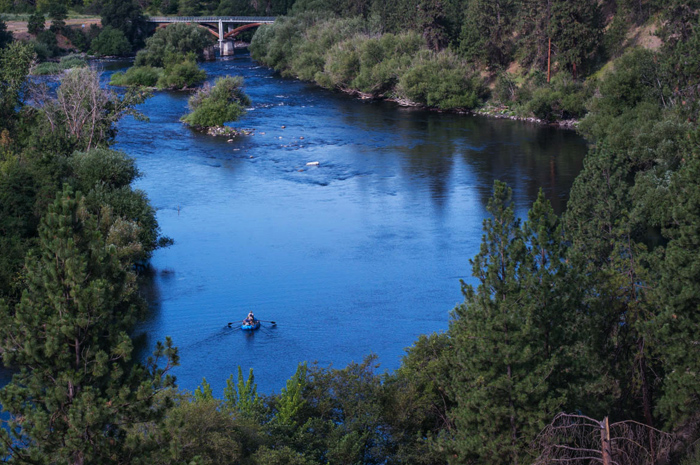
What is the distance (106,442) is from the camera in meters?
16.8

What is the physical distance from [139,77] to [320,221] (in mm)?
58494

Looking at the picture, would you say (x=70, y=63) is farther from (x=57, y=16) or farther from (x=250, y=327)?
(x=250, y=327)

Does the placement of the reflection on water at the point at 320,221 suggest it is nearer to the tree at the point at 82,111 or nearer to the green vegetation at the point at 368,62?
the green vegetation at the point at 368,62

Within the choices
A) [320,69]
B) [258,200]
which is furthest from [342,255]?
[320,69]

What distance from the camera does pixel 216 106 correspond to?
77688 mm

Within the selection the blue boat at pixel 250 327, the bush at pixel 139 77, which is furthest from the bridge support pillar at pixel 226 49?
the blue boat at pixel 250 327

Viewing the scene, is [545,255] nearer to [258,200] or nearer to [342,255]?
[342,255]

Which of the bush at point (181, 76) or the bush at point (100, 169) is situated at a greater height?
the bush at point (181, 76)

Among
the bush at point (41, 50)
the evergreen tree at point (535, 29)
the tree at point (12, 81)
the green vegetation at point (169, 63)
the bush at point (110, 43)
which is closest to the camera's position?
the tree at point (12, 81)

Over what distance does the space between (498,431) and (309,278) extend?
23.0 m

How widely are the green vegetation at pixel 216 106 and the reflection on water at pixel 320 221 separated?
5.80 feet

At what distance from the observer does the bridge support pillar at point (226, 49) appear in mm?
134125

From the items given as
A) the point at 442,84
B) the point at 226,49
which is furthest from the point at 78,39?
the point at 442,84

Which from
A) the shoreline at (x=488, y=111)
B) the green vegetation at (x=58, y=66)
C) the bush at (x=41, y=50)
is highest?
the bush at (x=41, y=50)
